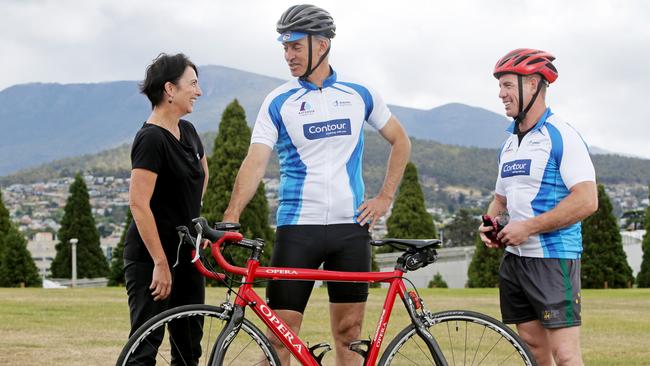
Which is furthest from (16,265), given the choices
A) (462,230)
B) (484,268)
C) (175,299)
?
(462,230)

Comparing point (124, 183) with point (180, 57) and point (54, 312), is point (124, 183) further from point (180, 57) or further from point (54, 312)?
point (180, 57)

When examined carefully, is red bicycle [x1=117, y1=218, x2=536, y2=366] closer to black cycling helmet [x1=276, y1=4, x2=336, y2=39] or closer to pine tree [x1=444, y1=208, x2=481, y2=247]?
black cycling helmet [x1=276, y1=4, x2=336, y2=39]

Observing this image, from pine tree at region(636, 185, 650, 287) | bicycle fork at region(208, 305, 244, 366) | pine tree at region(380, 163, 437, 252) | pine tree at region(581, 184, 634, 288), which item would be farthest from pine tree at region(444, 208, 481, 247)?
bicycle fork at region(208, 305, 244, 366)

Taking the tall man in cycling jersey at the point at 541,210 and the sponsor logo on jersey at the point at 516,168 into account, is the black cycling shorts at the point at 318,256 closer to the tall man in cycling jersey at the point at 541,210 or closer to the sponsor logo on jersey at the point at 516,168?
the tall man in cycling jersey at the point at 541,210

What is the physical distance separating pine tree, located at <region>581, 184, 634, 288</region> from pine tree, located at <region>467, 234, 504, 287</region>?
2.95 meters

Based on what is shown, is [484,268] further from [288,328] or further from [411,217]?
[288,328]

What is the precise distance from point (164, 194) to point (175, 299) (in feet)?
2.07

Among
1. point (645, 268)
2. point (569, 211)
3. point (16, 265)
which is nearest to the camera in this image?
point (569, 211)

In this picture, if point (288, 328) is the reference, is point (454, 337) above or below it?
below

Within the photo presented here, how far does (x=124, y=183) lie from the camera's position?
494 feet

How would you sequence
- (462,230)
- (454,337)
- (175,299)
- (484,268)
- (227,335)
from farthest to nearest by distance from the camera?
1. (462,230)
2. (484,268)
3. (175,299)
4. (454,337)
5. (227,335)

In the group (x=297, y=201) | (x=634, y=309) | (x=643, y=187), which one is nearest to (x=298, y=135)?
(x=297, y=201)

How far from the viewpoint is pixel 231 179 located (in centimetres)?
3175

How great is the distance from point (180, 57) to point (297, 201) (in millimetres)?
1099
